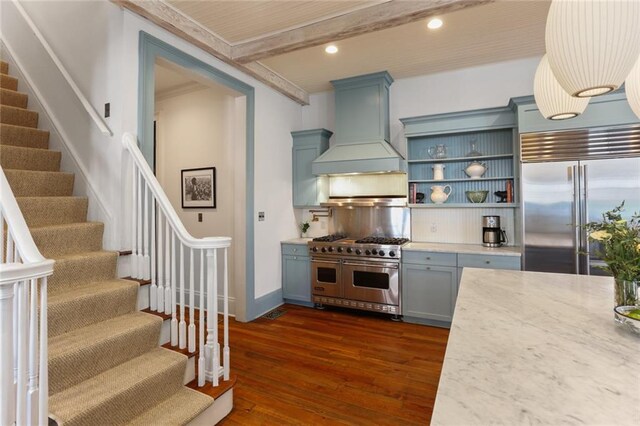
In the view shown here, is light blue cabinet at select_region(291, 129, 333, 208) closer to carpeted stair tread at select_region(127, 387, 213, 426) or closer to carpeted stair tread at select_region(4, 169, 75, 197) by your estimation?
carpeted stair tread at select_region(4, 169, 75, 197)

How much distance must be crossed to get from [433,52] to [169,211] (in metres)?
3.15

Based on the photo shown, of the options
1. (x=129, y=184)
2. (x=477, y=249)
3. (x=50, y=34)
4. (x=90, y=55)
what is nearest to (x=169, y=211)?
(x=129, y=184)

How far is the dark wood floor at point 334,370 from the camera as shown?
2115 millimetres

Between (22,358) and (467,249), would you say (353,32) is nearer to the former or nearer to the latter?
(467,249)

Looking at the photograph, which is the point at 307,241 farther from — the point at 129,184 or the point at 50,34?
the point at 50,34

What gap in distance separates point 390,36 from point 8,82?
3804 mm

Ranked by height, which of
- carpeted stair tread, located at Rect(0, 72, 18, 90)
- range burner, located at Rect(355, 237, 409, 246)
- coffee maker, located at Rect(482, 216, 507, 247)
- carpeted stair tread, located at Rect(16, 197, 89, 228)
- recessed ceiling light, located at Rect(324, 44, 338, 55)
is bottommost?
range burner, located at Rect(355, 237, 409, 246)

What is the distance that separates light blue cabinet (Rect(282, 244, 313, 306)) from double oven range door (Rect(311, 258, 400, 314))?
0.36 ft

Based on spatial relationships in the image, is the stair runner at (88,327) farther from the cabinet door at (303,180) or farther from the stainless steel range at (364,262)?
the cabinet door at (303,180)

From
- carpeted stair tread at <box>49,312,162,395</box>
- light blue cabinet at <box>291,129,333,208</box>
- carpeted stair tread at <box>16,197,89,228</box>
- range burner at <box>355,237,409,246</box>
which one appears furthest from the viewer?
light blue cabinet at <box>291,129,333,208</box>

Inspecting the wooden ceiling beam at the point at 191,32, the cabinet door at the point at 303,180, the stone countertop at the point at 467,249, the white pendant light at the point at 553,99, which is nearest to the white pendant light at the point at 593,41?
the white pendant light at the point at 553,99

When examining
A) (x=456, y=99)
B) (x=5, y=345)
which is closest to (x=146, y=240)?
(x=5, y=345)

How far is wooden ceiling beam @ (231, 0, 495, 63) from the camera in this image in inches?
95.2

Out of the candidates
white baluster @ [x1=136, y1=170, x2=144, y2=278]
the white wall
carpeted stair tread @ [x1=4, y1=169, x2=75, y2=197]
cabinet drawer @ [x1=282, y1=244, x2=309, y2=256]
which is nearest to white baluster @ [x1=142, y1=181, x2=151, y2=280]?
white baluster @ [x1=136, y1=170, x2=144, y2=278]
